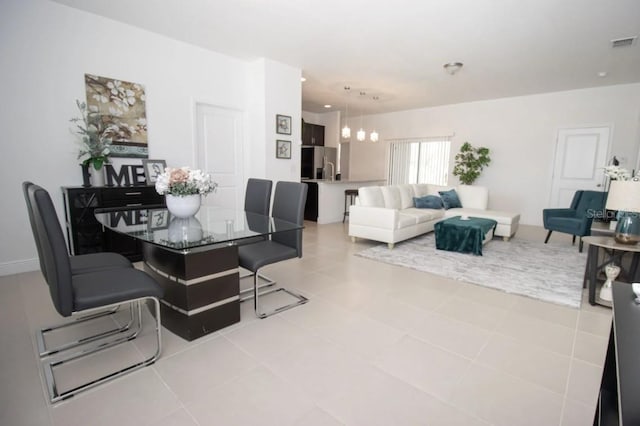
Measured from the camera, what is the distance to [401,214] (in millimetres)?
4930

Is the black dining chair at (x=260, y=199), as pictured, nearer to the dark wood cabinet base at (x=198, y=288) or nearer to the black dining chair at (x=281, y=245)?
the black dining chair at (x=281, y=245)

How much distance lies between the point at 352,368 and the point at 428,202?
14.6ft

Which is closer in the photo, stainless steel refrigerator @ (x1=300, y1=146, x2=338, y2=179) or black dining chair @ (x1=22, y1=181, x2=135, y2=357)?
black dining chair @ (x1=22, y1=181, x2=135, y2=357)

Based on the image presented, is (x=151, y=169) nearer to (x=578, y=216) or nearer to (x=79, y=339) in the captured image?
(x=79, y=339)

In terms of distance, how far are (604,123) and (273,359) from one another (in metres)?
7.23

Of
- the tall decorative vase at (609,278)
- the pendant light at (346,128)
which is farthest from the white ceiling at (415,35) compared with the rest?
the tall decorative vase at (609,278)

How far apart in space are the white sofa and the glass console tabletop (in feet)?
7.52

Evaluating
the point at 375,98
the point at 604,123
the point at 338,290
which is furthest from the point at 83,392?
the point at 604,123

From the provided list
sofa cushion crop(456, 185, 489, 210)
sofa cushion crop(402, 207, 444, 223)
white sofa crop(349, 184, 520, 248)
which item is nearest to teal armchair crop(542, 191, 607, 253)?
white sofa crop(349, 184, 520, 248)

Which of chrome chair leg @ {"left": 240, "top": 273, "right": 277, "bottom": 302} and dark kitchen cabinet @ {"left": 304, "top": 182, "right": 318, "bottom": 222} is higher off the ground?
dark kitchen cabinet @ {"left": 304, "top": 182, "right": 318, "bottom": 222}

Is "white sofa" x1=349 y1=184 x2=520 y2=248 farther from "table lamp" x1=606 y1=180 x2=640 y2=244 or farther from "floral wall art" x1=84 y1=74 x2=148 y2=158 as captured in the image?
"floral wall art" x1=84 y1=74 x2=148 y2=158

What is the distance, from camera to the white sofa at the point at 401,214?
4609 mm

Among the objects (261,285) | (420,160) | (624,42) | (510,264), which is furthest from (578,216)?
(261,285)

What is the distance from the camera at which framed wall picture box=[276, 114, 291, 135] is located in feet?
16.3
